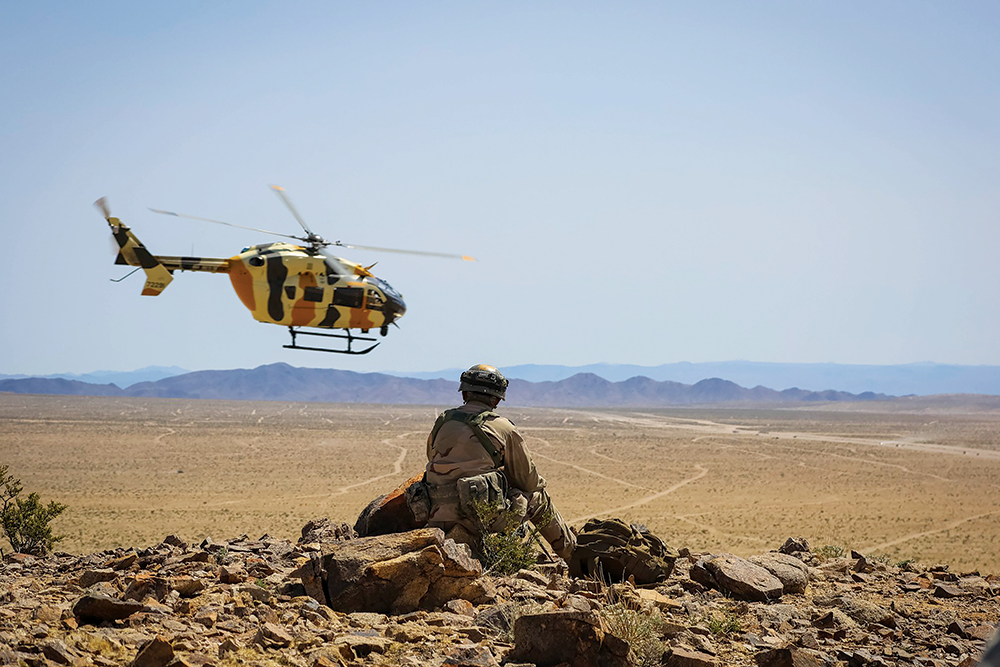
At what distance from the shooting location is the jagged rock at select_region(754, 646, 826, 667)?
5617 millimetres

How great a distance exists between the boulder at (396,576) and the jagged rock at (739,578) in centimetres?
268

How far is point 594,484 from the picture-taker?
143 ft

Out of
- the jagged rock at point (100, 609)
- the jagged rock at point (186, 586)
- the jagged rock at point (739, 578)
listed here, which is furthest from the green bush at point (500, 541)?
the jagged rock at point (100, 609)

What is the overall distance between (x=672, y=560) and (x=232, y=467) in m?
43.4

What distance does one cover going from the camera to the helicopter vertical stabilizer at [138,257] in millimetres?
19297

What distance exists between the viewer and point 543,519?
8586mm

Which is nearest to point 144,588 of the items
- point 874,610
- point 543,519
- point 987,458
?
point 543,519

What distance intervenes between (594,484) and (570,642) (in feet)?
127

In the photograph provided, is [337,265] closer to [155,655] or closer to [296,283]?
[296,283]

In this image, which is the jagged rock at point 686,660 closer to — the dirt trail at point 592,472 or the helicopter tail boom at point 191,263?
the helicopter tail boom at point 191,263

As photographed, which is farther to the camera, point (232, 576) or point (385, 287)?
point (385, 287)

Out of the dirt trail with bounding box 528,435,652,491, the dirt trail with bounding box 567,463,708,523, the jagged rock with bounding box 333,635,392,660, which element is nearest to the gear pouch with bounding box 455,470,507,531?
the jagged rock with bounding box 333,635,392,660

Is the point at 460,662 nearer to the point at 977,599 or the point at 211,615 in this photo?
the point at 211,615

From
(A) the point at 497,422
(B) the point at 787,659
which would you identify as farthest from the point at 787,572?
(A) the point at 497,422
